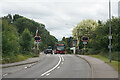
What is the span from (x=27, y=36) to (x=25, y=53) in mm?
2959

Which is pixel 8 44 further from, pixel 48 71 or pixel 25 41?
pixel 25 41

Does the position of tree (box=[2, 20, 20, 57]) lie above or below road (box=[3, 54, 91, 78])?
above

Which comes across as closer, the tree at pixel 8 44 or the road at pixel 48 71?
the road at pixel 48 71

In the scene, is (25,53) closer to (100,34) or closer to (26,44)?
(26,44)

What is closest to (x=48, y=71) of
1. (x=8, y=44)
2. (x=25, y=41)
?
(x=8, y=44)

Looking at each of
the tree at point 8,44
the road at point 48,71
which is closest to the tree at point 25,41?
A: the tree at point 8,44

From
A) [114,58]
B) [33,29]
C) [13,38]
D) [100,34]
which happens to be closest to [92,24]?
[33,29]

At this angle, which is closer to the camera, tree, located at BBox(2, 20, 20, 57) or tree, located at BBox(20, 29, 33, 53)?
tree, located at BBox(2, 20, 20, 57)

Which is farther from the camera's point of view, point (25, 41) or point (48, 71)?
point (25, 41)

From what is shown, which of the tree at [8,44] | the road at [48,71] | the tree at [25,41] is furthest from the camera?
the tree at [25,41]

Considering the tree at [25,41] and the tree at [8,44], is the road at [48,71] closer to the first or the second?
the tree at [8,44]

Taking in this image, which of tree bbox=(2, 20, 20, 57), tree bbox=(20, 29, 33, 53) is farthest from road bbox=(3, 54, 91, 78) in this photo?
tree bbox=(20, 29, 33, 53)

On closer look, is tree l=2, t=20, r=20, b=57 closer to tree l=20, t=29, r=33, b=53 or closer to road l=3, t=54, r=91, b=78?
road l=3, t=54, r=91, b=78

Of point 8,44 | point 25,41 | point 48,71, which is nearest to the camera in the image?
point 48,71
